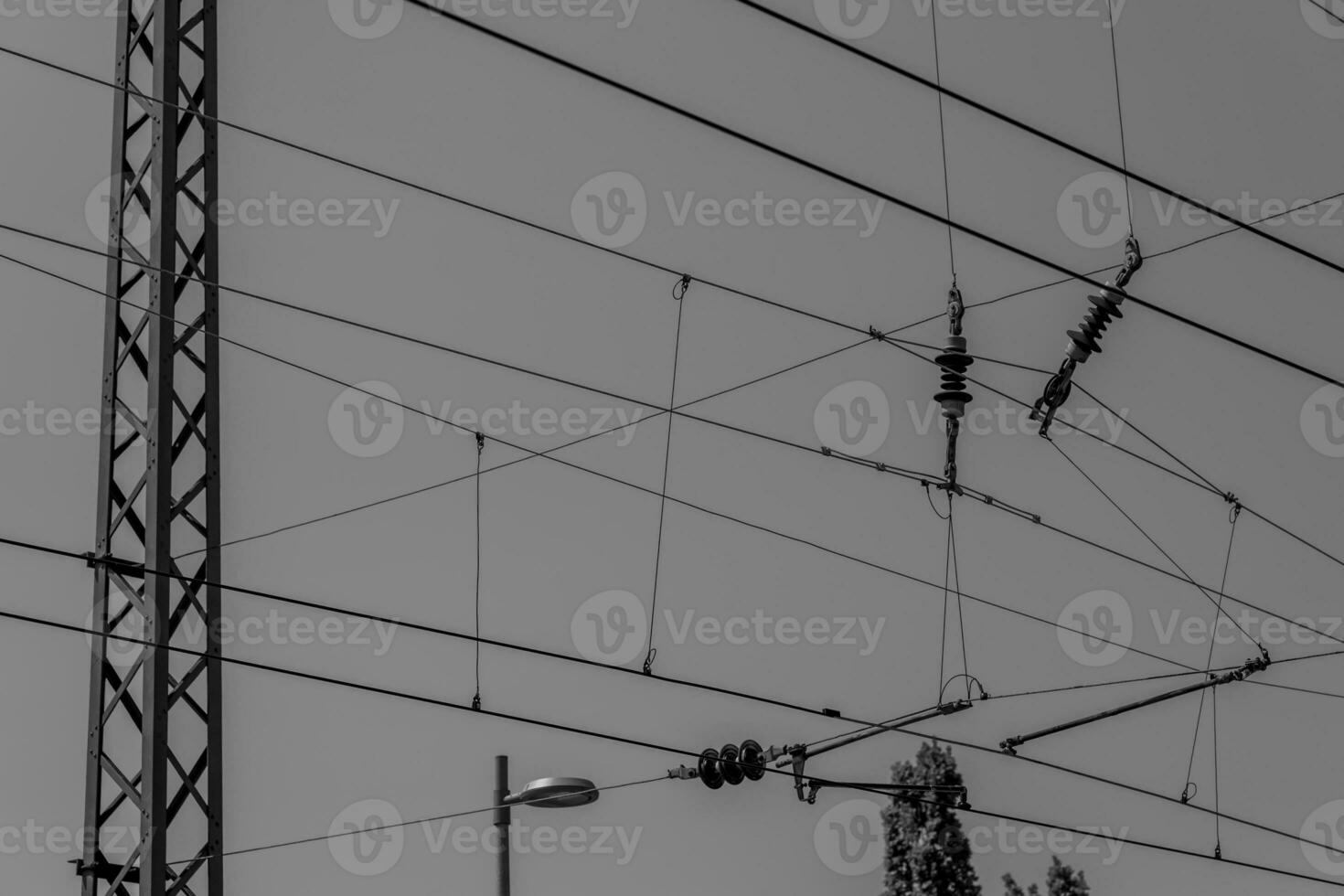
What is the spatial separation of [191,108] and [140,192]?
0.66 metres

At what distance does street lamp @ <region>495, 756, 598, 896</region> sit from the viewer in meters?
13.7

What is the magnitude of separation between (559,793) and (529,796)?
0.84 feet

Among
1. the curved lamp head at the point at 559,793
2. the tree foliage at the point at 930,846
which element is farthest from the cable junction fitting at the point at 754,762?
the tree foliage at the point at 930,846

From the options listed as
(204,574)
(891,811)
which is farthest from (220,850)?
(891,811)

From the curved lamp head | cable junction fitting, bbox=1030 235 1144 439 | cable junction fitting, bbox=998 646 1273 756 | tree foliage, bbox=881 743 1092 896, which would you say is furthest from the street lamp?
tree foliage, bbox=881 743 1092 896

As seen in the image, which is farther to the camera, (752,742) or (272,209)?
(272,209)

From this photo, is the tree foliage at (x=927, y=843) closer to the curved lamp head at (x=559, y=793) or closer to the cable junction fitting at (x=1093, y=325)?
the cable junction fitting at (x=1093, y=325)

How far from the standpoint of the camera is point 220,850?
1156 centimetres

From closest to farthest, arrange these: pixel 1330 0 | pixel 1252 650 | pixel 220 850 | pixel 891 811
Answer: pixel 220 850 → pixel 1330 0 → pixel 1252 650 → pixel 891 811

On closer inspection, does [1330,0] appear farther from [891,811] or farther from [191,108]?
[891,811]

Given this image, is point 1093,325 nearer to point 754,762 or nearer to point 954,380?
point 954,380

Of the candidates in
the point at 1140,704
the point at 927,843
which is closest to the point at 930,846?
the point at 927,843

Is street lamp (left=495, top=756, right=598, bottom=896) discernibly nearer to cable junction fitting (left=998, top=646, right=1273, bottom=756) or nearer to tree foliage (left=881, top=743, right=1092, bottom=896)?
cable junction fitting (left=998, top=646, right=1273, bottom=756)

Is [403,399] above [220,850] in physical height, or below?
above
